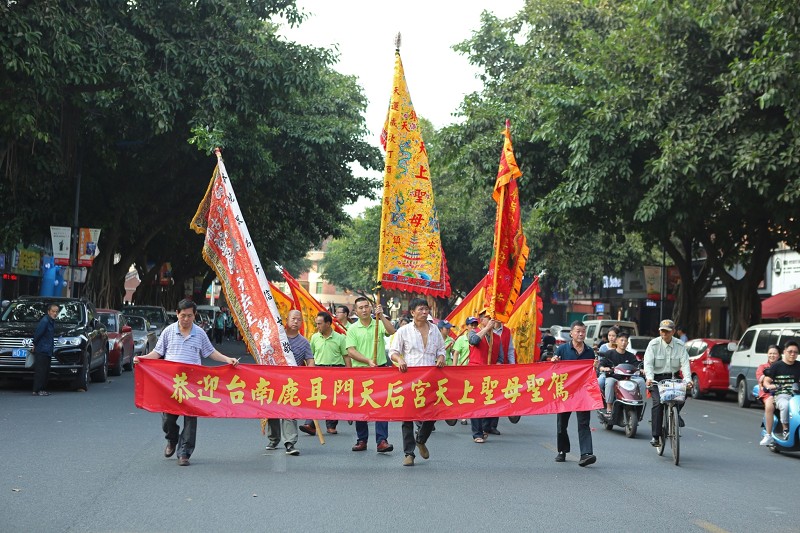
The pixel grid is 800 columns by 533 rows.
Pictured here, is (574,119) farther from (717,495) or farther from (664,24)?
(717,495)

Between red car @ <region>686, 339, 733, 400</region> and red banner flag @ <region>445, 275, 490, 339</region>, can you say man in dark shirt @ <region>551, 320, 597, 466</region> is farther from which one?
red car @ <region>686, 339, 733, 400</region>

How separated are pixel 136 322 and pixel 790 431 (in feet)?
69.5

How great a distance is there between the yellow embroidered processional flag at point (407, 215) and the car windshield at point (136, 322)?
18956 millimetres

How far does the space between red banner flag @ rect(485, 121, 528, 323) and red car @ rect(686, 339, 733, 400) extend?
44.6ft

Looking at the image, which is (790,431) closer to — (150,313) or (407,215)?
(407,215)

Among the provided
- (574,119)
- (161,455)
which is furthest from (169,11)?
(161,455)

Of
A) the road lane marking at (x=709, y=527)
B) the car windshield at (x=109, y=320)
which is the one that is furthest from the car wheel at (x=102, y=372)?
the road lane marking at (x=709, y=527)

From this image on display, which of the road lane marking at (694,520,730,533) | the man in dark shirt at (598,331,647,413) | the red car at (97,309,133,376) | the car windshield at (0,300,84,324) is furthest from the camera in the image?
the red car at (97,309,133,376)

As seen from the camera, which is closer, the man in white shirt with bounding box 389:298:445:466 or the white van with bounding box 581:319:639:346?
the man in white shirt with bounding box 389:298:445:466

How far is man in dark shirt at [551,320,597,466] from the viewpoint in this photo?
37.1 feet

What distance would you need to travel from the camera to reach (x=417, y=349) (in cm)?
1141

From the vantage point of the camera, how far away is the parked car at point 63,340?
62.7ft

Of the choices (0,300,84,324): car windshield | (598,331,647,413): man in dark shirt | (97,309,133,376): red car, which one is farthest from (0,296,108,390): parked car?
(598,331,647,413): man in dark shirt

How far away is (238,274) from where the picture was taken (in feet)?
39.8
